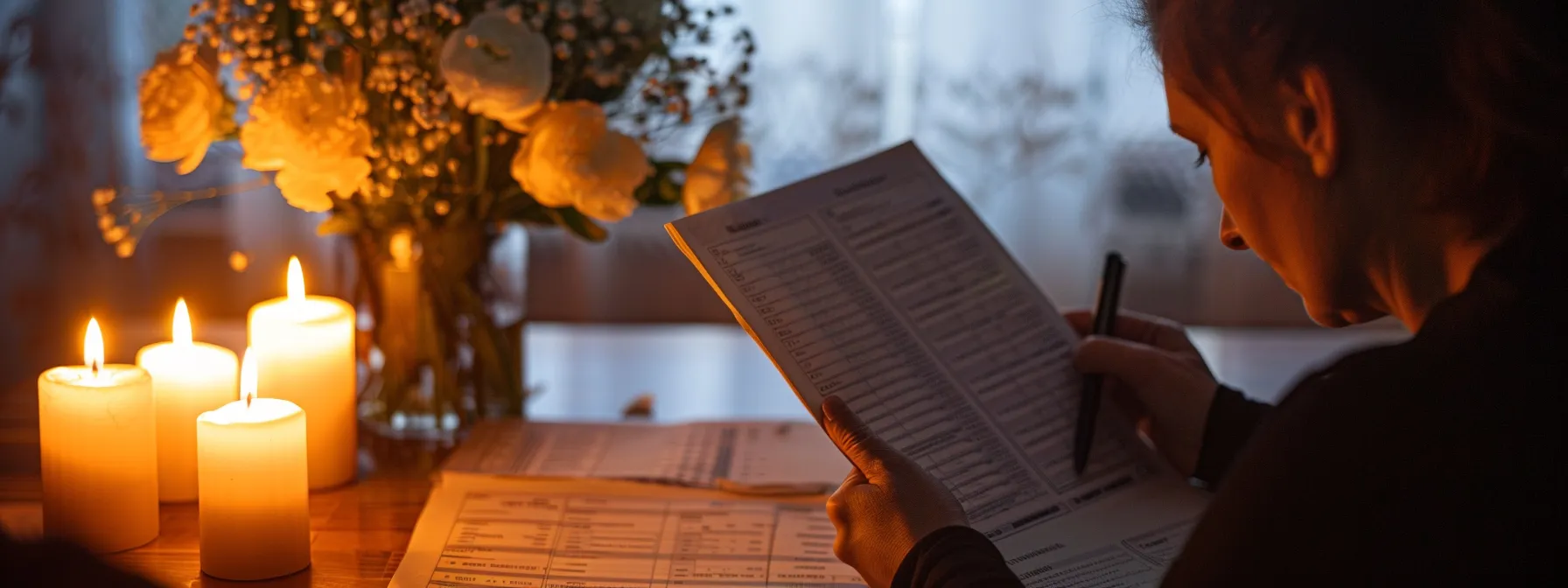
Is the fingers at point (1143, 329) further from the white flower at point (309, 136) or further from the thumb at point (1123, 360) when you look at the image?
the white flower at point (309, 136)

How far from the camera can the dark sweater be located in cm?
53

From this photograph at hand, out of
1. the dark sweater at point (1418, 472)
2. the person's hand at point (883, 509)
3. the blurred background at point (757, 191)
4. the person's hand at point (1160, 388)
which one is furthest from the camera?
the blurred background at point (757, 191)

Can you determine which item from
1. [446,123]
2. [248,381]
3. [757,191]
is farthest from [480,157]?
[757,191]

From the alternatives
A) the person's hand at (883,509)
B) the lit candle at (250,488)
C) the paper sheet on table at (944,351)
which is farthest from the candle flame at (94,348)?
the person's hand at (883,509)

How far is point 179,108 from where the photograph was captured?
3.19 feet

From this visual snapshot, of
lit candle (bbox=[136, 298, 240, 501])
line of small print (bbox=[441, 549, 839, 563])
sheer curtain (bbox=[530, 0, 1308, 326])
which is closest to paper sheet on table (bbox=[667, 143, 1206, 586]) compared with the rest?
line of small print (bbox=[441, 549, 839, 563])

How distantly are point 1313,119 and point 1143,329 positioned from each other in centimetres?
42

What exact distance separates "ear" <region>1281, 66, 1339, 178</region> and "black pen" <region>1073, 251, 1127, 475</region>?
0.99 feet

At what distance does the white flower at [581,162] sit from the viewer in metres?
0.94

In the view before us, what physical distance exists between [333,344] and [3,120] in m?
1.39

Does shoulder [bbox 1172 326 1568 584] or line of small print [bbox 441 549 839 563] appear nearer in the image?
shoulder [bbox 1172 326 1568 584]

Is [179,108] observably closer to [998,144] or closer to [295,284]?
[295,284]

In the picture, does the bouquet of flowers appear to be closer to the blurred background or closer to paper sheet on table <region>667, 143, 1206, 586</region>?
paper sheet on table <region>667, 143, 1206, 586</region>

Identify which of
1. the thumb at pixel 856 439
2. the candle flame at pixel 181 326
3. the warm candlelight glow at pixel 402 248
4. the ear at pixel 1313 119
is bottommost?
the thumb at pixel 856 439
